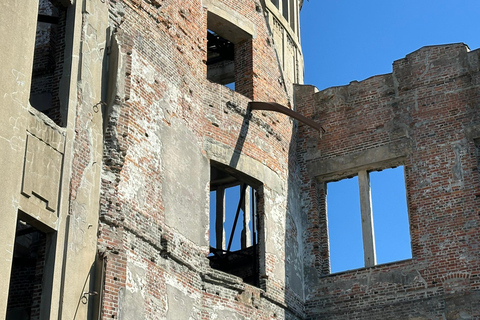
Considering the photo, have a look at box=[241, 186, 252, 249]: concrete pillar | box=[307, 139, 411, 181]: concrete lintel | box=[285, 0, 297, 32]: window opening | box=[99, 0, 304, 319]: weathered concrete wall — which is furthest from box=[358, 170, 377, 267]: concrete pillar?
box=[285, 0, 297, 32]: window opening

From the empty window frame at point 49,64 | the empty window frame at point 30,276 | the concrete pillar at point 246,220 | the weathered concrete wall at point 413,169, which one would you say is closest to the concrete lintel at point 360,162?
the weathered concrete wall at point 413,169

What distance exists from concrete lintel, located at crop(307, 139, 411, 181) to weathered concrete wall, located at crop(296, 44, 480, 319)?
2 centimetres

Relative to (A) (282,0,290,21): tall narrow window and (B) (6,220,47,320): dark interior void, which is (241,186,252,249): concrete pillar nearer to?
(A) (282,0,290,21): tall narrow window

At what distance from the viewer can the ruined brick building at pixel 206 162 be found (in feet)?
38.7

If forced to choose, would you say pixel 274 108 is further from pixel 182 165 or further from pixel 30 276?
pixel 30 276

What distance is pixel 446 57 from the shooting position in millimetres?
18062

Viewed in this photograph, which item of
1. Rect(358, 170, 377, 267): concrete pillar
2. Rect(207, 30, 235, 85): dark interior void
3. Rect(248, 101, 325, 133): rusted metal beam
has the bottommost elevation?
Rect(358, 170, 377, 267): concrete pillar

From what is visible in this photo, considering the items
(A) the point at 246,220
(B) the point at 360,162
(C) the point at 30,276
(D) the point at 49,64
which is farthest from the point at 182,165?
(A) the point at 246,220

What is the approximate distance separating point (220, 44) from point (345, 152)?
388 cm

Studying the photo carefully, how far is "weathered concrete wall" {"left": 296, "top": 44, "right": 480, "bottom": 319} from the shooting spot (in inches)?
640

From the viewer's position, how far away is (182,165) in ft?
48.9

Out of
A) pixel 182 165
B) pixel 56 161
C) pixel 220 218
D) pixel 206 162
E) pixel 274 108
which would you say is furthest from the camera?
pixel 220 218

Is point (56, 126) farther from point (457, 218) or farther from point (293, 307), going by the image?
point (457, 218)

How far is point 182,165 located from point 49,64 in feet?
9.16
